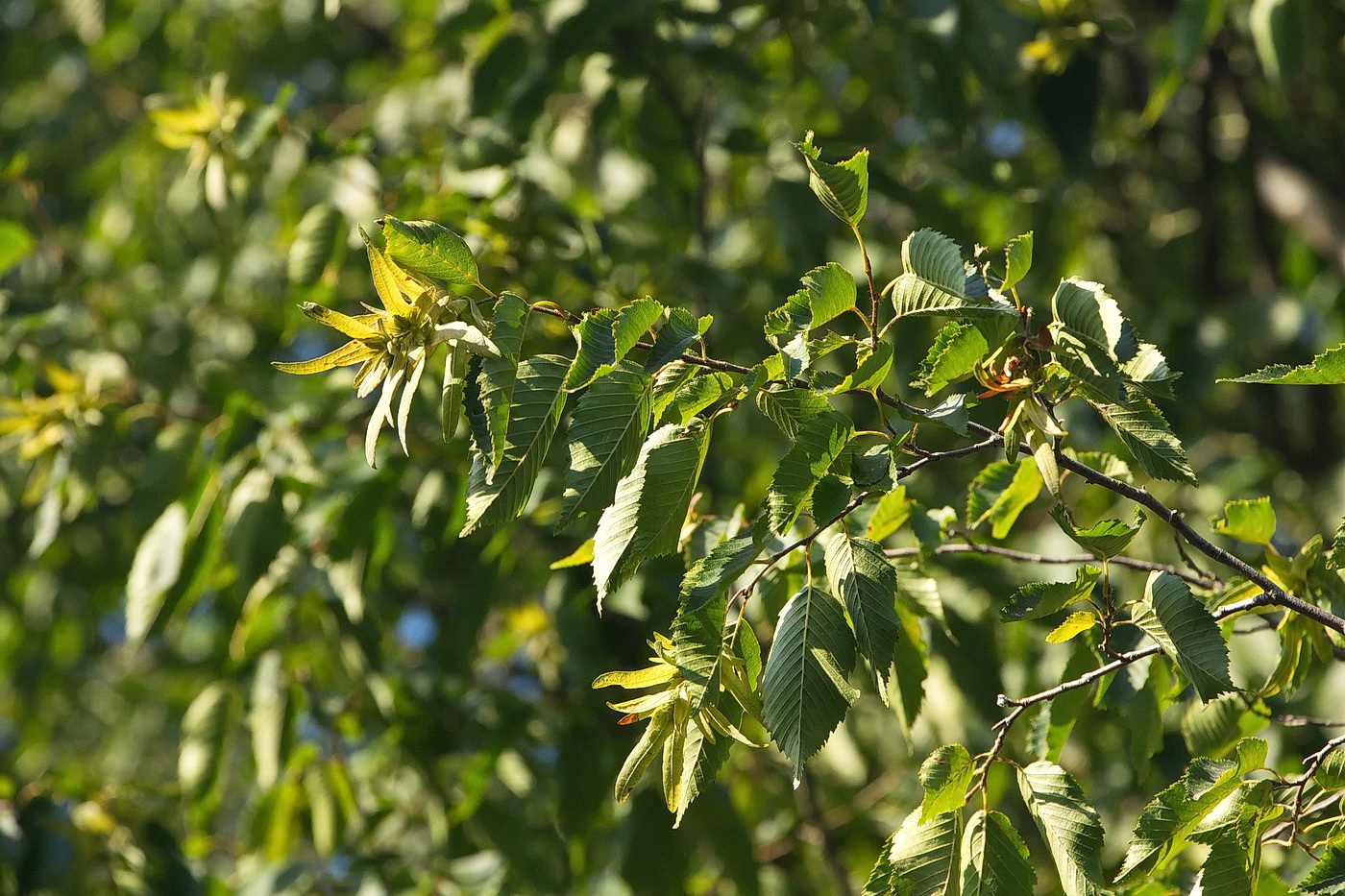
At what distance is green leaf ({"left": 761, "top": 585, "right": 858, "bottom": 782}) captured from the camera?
34.6 inches

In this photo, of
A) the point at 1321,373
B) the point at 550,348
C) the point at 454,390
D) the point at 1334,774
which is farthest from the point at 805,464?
the point at 550,348

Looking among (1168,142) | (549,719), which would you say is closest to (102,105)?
(549,719)

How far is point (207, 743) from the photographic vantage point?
7.10 feet

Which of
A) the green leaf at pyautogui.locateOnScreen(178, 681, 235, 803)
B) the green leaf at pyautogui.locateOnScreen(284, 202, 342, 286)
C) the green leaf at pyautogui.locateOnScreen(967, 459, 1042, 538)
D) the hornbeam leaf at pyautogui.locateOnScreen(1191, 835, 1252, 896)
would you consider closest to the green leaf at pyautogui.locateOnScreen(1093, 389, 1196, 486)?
the green leaf at pyautogui.locateOnScreen(967, 459, 1042, 538)

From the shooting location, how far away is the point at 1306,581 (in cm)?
104

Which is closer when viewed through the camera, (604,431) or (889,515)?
(604,431)

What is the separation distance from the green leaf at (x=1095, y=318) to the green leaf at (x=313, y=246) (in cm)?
132

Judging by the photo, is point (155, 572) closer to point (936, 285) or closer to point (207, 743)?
point (207, 743)

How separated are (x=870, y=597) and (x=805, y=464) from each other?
111mm

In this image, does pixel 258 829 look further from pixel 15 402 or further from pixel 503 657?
pixel 15 402

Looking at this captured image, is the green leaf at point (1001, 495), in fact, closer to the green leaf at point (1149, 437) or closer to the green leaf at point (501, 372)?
the green leaf at point (1149, 437)

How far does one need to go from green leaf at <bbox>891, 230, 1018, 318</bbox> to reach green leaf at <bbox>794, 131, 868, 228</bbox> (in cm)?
5

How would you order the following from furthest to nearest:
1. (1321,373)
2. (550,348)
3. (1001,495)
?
1. (550,348)
2. (1001,495)
3. (1321,373)

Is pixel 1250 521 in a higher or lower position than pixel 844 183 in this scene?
lower
